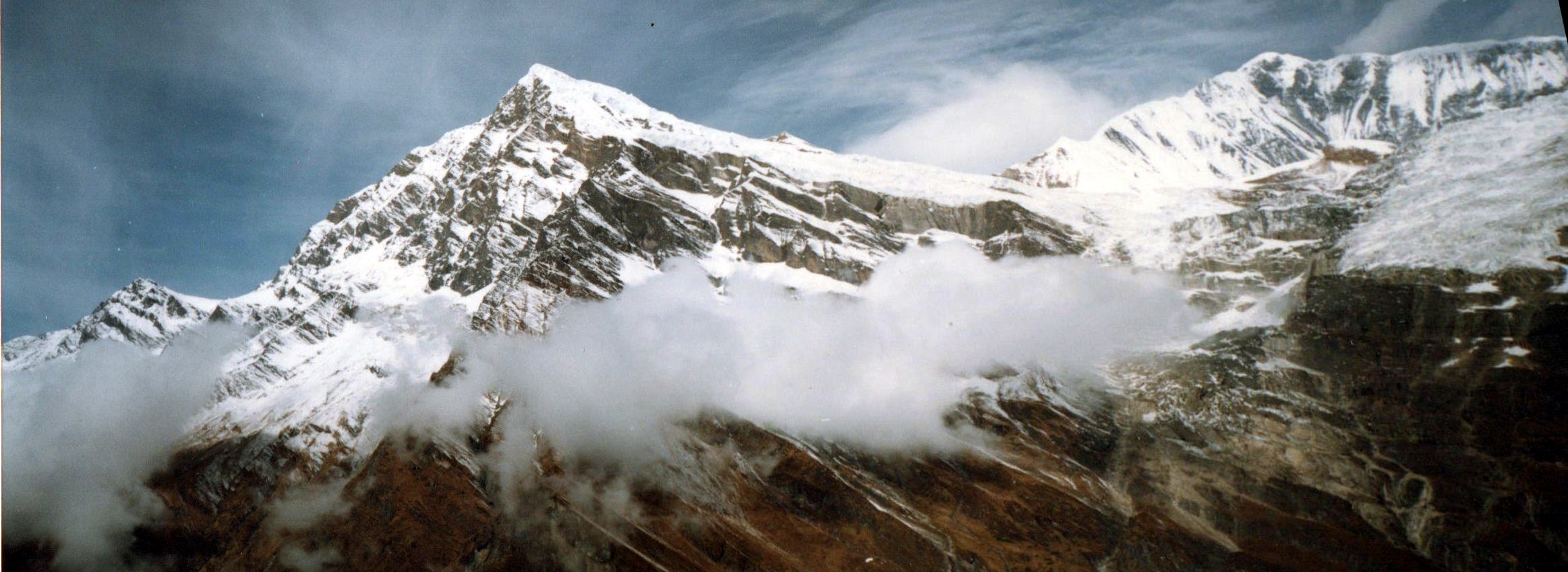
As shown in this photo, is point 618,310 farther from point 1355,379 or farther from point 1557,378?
point 1557,378

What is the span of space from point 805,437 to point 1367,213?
99840mm

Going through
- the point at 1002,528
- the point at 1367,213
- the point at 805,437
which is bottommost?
the point at 1002,528

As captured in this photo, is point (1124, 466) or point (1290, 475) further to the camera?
point (1124, 466)

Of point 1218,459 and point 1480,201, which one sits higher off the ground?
point 1480,201

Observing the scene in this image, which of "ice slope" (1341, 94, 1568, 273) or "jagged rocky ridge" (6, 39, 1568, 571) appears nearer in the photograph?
"jagged rocky ridge" (6, 39, 1568, 571)

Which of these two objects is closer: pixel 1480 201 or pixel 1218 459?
pixel 1480 201

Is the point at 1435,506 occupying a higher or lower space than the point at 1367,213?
lower

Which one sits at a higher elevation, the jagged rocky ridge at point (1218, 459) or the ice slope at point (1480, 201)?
the ice slope at point (1480, 201)

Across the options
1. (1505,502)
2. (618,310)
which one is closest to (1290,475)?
(1505,502)

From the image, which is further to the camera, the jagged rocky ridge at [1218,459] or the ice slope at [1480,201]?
the ice slope at [1480,201]

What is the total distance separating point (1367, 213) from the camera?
5541 inches

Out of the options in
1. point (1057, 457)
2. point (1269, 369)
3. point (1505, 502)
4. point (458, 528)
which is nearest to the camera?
point (1505, 502)

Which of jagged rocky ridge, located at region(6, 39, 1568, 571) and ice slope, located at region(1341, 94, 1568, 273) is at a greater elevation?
ice slope, located at region(1341, 94, 1568, 273)

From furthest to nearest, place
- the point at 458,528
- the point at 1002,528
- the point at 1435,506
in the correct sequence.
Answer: the point at 458,528
the point at 1002,528
the point at 1435,506
